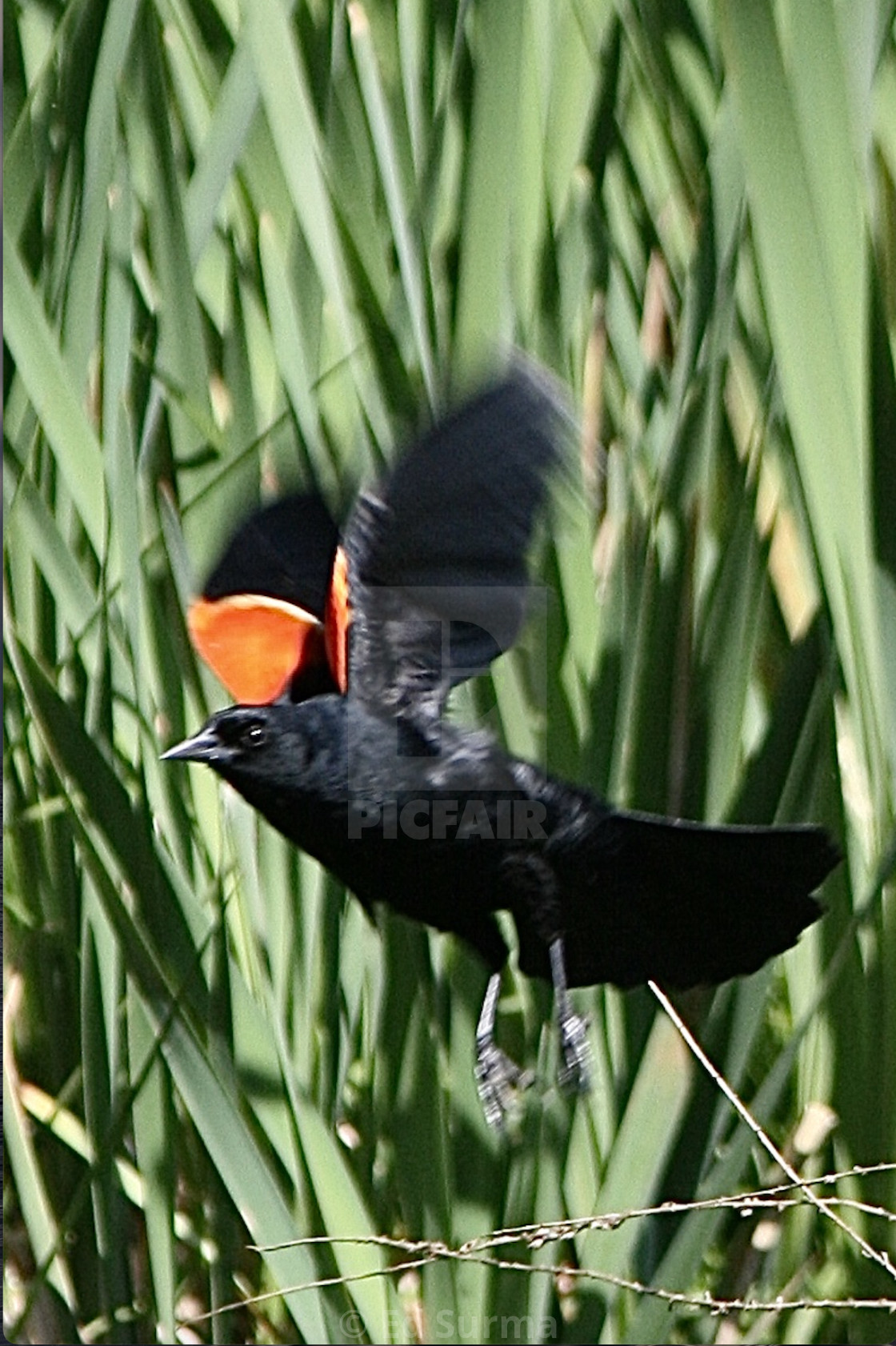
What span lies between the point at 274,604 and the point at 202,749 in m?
0.06

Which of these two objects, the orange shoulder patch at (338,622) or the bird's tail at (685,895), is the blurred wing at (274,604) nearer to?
the orange shoulder patch at (338,622)

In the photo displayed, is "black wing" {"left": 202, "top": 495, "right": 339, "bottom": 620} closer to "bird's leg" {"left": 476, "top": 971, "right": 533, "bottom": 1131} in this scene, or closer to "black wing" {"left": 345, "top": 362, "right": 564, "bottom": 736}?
"black wing" {"left": 345, "top": 362, "right": 564, "bottom": 736}

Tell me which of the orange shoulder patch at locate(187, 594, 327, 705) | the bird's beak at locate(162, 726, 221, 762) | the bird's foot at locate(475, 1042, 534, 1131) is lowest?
the bird's foot at locate(475, 1042, 534, 1131)

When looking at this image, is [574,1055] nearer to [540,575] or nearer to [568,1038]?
[568,1038]

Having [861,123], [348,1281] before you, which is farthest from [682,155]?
[348,1281]

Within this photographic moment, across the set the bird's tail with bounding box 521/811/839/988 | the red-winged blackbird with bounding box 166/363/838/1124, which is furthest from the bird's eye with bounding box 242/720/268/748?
the bird's tail with bounding box 521/811/839/988

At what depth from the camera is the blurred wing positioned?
0.53m

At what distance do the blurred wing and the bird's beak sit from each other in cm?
2

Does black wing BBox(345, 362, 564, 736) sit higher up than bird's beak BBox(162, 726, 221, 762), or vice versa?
black wing BBox(345, 362, 564, 736)

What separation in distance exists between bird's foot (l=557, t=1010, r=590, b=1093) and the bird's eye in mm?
148

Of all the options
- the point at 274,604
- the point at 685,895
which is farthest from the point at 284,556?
the point at 685,895

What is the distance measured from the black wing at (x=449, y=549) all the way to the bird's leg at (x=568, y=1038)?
10 centimetres

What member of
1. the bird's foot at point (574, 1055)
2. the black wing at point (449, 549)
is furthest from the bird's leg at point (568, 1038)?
the black wing at point (449, 549)

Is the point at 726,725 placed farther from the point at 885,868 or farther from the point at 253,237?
the point at 253,237
